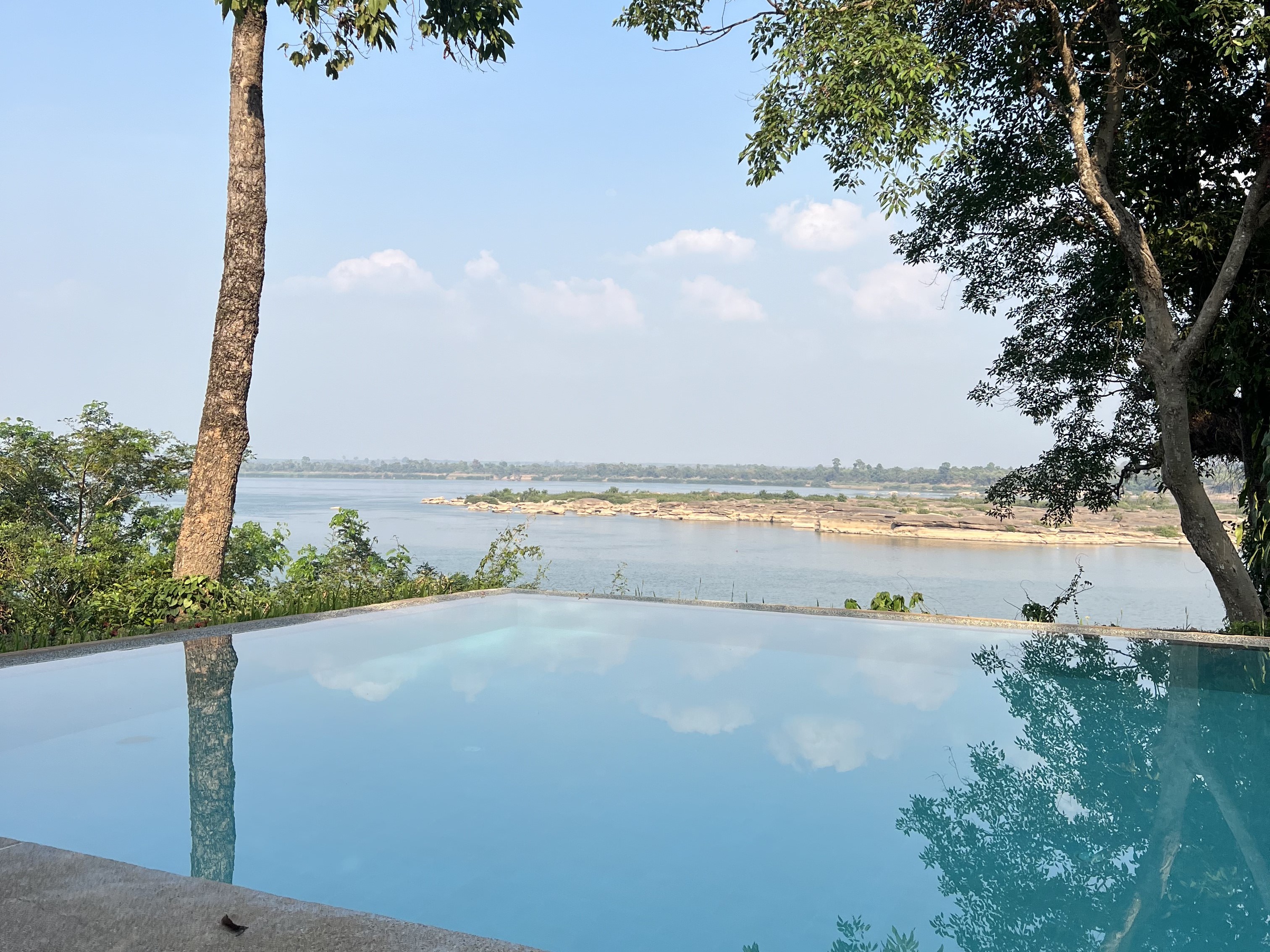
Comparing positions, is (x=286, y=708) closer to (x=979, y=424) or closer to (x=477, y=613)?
(x=477, y=613)

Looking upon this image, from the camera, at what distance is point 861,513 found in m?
37.9

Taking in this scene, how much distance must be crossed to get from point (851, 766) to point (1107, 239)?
19.8ft

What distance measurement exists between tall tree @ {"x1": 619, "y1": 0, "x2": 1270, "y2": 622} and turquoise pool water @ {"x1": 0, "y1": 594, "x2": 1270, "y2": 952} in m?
2.82

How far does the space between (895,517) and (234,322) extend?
112 ft

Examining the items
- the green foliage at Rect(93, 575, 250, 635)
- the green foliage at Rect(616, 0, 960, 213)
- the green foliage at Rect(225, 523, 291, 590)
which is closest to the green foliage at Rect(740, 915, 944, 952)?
the green foliage at Rect(93, 575, 250, 635)

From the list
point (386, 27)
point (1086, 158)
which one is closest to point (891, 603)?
point (1086, 158)

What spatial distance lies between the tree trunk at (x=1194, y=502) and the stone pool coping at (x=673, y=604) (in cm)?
102

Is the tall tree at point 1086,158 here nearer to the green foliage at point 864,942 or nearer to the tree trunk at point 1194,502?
the tree trunk at point 1194,502

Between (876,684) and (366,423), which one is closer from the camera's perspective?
(876,684)

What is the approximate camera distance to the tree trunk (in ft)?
20.4

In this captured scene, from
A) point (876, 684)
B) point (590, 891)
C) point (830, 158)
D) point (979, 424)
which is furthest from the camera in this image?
point (979, 424)

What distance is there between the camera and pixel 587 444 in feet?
208

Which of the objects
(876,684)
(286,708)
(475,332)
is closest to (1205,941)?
(876,684)

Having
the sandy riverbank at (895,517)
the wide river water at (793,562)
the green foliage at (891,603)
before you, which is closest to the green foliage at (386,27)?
the green foliage at (891,603)
